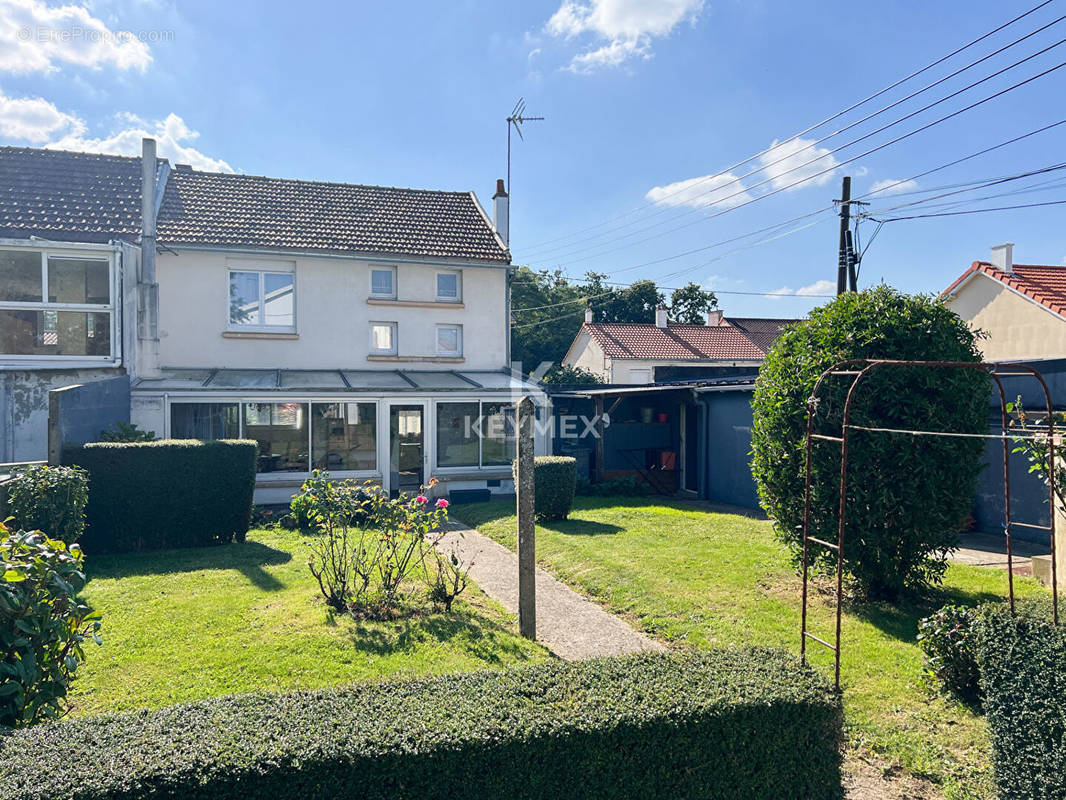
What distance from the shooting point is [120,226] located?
16.3m

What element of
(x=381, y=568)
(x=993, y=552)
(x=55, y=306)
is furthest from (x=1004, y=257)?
(x=55, y=306)

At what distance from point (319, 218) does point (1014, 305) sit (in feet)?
67.4

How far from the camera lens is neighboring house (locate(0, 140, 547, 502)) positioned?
1502cm

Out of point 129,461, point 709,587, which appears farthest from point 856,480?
point 129,461

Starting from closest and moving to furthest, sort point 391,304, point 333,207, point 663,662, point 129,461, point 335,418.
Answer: point 663,662, point 129,461, point 335,418, point 391,304, point 333,207

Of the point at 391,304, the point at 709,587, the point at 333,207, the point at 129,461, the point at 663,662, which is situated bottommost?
the point at 709,587

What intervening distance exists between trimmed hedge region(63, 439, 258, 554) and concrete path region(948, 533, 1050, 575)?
37.4 feet

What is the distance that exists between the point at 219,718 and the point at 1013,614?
5071mm

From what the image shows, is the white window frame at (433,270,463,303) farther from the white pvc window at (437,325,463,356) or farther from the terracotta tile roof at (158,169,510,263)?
the white pvc window at (437,325,463,356)

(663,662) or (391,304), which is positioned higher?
(391,304)

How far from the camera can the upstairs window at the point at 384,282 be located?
1859cm

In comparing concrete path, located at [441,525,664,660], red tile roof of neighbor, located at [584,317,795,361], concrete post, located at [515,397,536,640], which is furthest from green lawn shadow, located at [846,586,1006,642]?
red tile roof of neighbor, located at [584,317,795,361]

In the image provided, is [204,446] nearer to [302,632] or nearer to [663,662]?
[302,632]

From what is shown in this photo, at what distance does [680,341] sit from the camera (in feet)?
125
